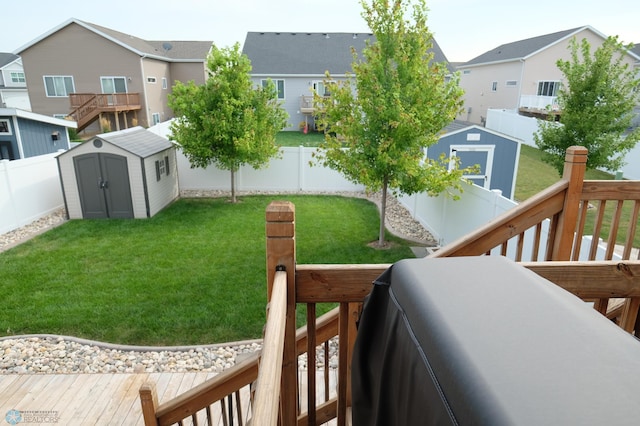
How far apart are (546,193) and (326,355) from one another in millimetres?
1700

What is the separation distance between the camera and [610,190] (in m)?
2.61

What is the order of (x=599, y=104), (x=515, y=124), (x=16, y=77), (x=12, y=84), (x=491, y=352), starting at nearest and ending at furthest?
(x=491, y=352) < (x=599, y=104) < (x=515, y=124) < (x=12, y=84) < (x=16, y=77)

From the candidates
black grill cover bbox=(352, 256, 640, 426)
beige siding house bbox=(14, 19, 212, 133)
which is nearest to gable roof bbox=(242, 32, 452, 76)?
beige siding house bbox=(14, 19, 212, 133)

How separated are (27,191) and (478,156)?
11.4m

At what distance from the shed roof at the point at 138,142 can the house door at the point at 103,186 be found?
35 centimetres

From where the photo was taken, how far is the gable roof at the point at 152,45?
68.0ft

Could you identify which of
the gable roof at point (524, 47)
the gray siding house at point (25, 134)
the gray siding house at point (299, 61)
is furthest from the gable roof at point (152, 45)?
the gable roof at point (524, 47)

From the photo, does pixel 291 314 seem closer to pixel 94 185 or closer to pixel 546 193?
pixel 546 193

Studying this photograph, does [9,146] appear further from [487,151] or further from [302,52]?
[302,52]

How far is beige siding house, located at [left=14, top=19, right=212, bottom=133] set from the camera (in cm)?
2072

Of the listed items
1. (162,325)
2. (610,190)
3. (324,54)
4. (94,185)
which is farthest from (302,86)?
(610,190)

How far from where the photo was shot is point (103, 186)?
33.2 feet

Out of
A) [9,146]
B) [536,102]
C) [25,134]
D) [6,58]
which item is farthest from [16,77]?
[536,102]

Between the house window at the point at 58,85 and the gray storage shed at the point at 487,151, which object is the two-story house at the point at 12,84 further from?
the gray storage shed at the point at 487,151
